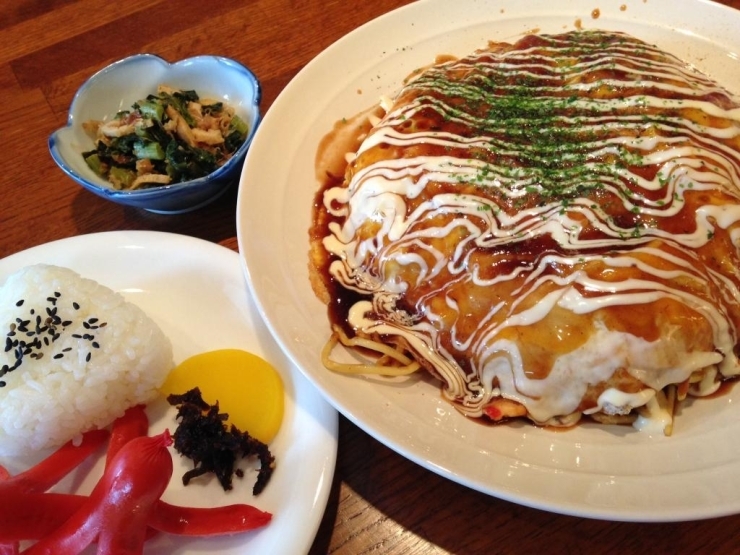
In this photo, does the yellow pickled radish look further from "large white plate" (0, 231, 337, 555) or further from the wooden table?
the wooden table

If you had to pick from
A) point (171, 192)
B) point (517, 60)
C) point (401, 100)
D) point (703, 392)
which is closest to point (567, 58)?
point (517, 60)

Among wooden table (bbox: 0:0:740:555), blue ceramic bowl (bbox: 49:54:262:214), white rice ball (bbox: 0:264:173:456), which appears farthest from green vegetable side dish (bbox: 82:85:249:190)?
white rice ball (bbox: 0:264:173:456)

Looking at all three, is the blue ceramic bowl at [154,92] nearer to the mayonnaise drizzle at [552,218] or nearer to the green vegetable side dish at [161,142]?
the green vegetable side dish at [161,142]

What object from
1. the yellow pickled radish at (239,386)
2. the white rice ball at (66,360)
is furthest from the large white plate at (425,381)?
the white rice ball at (66,360)

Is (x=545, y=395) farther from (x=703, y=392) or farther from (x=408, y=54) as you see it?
(x=408, y=54)

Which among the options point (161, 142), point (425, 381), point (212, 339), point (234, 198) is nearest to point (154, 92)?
point (161, 142)

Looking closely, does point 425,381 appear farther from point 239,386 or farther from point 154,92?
point 154,92

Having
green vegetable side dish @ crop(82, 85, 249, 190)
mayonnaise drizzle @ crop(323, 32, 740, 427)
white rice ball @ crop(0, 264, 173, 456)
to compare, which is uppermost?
mayonnaise drizzle @ crop(323, 32, 740, 427)
